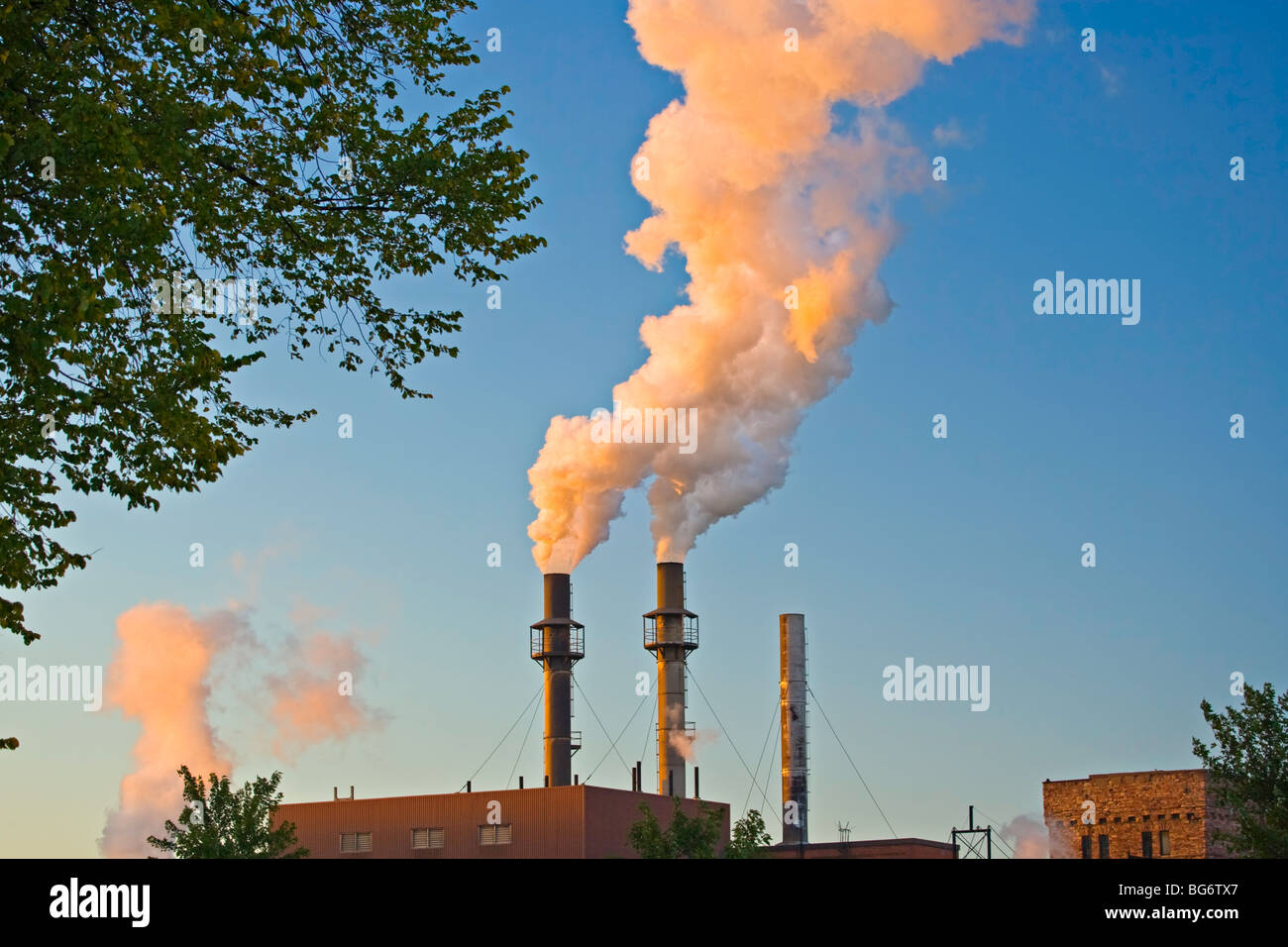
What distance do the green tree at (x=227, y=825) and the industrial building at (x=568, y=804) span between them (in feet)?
28.2

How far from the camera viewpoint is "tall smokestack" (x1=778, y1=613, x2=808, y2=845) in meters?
61.8

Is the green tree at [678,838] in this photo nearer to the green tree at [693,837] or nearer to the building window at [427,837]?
the green tree at [693,837]

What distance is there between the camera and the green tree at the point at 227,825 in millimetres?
40406

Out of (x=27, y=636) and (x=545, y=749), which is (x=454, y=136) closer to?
(x=27, y=636)

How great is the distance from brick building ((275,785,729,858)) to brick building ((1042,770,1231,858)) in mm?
12219

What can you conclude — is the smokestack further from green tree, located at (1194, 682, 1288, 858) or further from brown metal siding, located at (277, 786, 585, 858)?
green tree, located at (1194, 682, 1288, 858)

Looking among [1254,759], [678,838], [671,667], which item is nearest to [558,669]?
[671,667]

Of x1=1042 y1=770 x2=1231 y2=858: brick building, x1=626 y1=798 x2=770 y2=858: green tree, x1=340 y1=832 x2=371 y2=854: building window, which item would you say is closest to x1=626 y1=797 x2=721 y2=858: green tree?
x1=626 y1=798 x2=770 y2=858: green tree

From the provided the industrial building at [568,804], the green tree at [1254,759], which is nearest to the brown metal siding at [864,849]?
the industrial building at [568,804]
